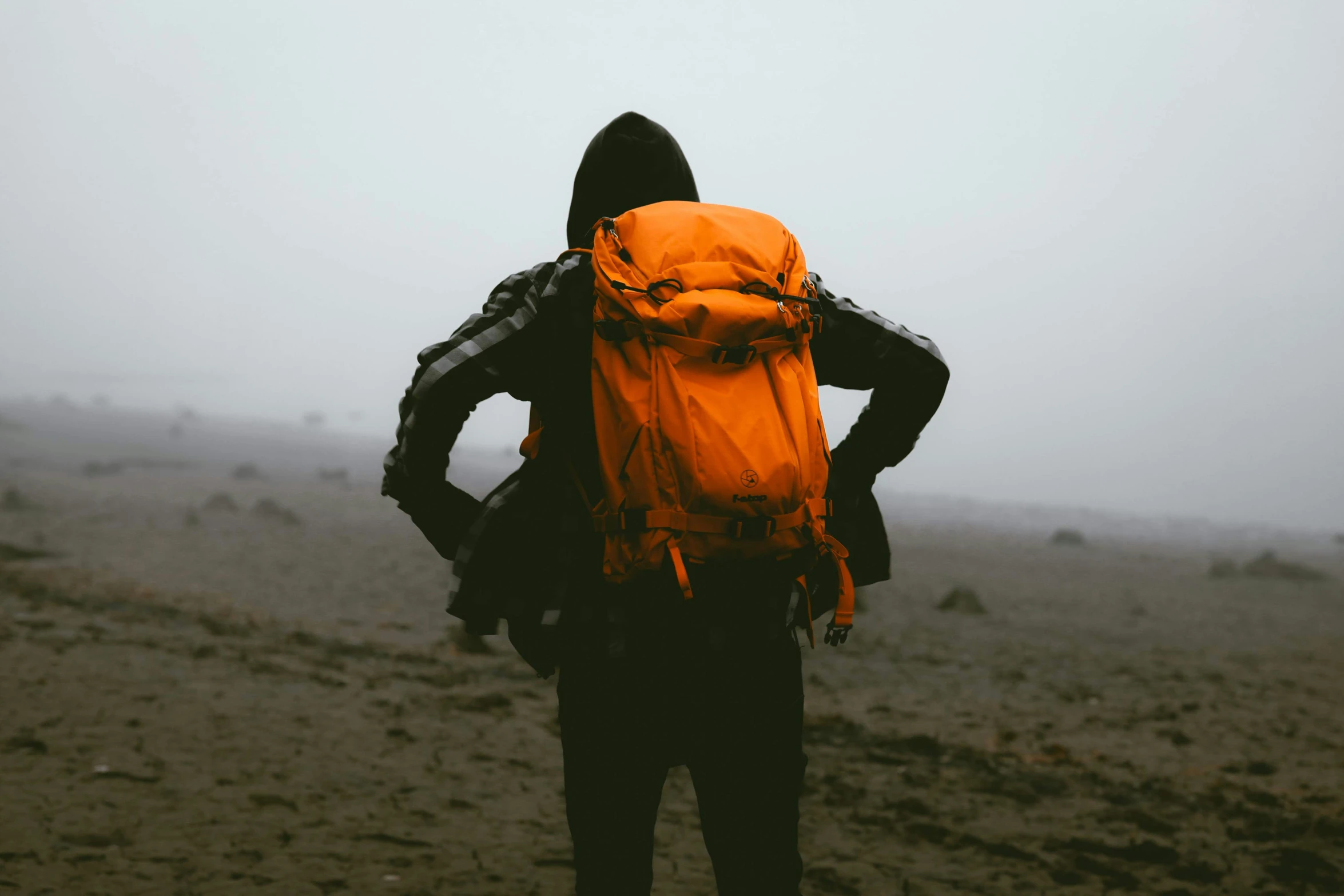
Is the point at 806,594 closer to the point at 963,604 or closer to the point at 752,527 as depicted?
the point at 752,527

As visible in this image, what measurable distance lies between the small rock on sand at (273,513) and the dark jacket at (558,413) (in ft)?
67.0

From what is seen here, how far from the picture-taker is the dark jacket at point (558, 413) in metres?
1.89

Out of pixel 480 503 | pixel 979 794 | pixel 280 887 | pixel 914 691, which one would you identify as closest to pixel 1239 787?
pixel 979 794

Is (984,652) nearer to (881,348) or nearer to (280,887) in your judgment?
(280,887)

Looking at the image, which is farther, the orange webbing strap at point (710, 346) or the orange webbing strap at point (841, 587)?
the orange webbing strap at point (841, 587)

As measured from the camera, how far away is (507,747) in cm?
642

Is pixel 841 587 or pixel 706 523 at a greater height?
pixel 706 523

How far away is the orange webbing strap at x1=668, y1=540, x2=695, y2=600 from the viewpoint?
1756 mm

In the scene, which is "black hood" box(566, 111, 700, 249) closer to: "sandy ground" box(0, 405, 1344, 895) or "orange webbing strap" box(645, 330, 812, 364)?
"orange webbing strap" box(645, 330, 812, 364)

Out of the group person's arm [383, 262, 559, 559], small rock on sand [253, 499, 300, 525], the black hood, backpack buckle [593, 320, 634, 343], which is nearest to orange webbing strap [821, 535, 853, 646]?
backpack buckle [593, 320, 634, 343]

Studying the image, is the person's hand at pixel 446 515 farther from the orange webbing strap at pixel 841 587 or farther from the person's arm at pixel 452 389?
the orange webbing strap at pixel 841 587

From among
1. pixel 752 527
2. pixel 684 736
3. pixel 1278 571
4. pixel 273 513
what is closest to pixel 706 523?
pixel 752 527

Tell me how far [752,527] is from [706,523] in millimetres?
88

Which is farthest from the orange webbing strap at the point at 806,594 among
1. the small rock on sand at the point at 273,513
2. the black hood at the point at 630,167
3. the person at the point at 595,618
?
the small rock on sand at the point at 273,513
